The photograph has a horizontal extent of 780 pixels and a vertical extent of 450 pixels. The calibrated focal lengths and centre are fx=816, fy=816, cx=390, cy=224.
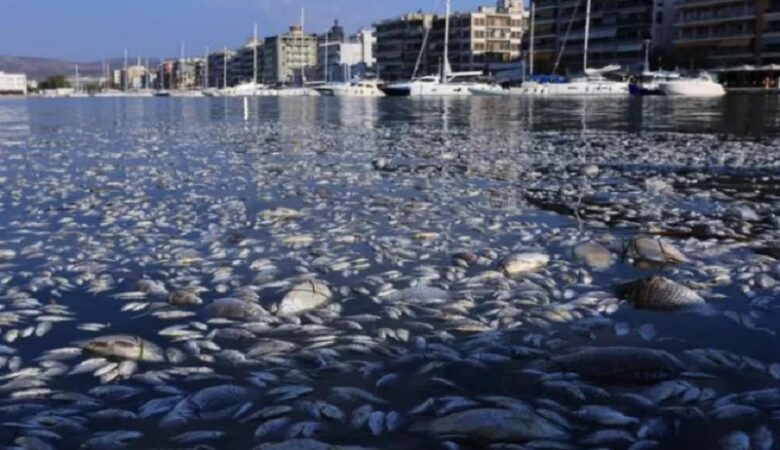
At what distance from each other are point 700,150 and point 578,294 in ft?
49.8

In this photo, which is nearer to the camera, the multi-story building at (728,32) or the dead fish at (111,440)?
the dead fish at (111,440)

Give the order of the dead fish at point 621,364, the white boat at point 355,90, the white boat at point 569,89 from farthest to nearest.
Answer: the white boat at point 355,90
the white boat at point 569,89
the dead fish at point 621,364

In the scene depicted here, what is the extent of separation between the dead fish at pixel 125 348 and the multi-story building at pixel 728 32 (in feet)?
448

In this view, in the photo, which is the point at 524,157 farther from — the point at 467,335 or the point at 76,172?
the point at 467,335

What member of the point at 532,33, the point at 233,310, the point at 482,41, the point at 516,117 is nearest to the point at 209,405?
the point at 233,310

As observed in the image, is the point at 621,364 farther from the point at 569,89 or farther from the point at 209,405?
the point at 569,89

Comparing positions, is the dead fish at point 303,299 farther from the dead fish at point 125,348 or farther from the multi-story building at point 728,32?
the multi-story building at point 728,32

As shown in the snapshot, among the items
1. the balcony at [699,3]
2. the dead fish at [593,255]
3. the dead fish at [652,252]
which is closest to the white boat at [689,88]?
the balcony at [699,3]

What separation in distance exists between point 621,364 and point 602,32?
521ft

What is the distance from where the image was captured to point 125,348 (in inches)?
229

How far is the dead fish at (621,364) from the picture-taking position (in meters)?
5.36

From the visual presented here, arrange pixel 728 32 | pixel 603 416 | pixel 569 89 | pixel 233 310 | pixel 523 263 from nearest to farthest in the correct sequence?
pixel 603 416 → pixel 233 310 → pixel 523 263 → pixel 569 89 → pixel 728 32

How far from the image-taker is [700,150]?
20.9 meters

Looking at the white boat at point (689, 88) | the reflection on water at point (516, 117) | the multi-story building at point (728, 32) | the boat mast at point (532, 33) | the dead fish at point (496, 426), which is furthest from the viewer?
the boat mast at point (532, 33)
